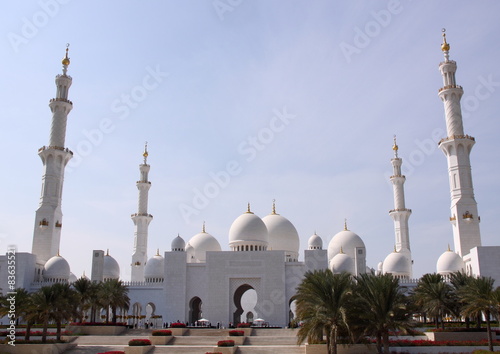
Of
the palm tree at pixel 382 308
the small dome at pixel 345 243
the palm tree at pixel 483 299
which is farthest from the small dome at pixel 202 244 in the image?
the palm tree at pixel 483 299

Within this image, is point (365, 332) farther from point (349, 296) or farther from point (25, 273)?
point (25, 273)

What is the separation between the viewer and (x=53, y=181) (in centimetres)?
3888

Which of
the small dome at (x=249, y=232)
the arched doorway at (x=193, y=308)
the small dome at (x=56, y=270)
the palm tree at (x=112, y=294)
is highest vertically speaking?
the small dome at (x=249, y=232)

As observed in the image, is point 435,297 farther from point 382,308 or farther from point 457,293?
point 382,308

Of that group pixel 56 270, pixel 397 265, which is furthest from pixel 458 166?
pixel 56 270

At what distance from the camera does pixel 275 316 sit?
111 ft

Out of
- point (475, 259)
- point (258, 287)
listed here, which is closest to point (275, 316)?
point (258, 287)

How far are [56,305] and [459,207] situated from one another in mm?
27724

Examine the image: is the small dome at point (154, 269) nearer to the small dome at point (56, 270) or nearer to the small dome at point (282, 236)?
the small dome at point (56, 270)

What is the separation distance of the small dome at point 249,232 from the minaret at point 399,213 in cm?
1356

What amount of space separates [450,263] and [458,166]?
7261 millimetres

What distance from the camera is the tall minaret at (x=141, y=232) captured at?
151 feet

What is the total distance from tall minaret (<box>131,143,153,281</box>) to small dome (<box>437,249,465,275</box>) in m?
26.9

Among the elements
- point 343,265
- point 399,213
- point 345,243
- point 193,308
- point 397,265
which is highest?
point 399,213
